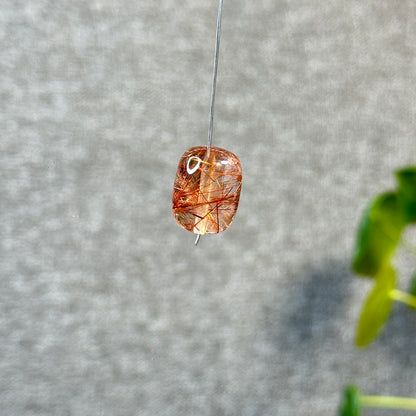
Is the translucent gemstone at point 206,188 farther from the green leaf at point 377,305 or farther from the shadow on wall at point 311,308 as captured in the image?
the shadow on wall at point 311,308

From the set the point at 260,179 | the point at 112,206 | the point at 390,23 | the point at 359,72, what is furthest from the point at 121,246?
the point at 390,23

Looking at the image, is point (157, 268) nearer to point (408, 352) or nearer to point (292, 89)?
point (292, 89)

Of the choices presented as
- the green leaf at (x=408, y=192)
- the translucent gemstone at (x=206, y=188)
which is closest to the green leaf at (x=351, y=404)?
the green leaf at (x=408, y=192)

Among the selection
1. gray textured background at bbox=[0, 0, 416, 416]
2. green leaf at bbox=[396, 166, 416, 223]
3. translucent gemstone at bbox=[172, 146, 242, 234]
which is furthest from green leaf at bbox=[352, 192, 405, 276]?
gray textured background at bbox=[0, 0, 416, 416]

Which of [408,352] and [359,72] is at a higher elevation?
[359,72]

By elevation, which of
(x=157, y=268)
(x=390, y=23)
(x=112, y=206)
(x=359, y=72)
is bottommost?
(x=157, y=268)

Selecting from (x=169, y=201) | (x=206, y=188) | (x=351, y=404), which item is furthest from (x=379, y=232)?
(x=169, y=201)
